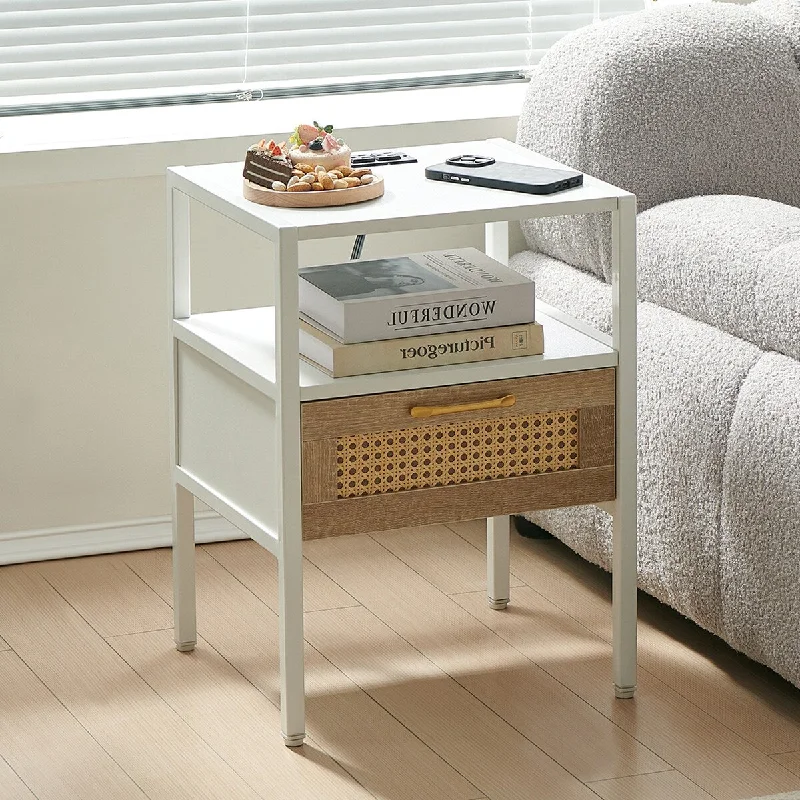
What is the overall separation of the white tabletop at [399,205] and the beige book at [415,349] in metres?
0.12

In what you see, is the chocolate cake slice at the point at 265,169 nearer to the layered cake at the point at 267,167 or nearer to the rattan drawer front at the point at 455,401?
the layered cake at the point at 267,167

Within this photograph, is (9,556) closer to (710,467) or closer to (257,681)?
(257,681)

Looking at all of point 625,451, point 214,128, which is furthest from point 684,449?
point 214,128

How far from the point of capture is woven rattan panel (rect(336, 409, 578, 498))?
175 cm

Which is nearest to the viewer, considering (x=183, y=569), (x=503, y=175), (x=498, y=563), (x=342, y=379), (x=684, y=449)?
(x=342, y=379)

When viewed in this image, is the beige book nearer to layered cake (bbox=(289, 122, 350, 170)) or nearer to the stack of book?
the stack of book

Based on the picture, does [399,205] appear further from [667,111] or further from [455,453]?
[667,111]

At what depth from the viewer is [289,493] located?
5.65 ft

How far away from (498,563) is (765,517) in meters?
0.45

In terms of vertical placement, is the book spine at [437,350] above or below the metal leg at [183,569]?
above

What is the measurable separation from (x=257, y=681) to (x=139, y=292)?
2.11ft

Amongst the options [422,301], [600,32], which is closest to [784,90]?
[600,32]

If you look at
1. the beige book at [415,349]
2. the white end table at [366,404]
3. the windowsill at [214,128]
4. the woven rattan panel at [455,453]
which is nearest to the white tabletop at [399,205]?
the white end table at [366,404]

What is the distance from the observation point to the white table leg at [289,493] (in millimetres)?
1668
